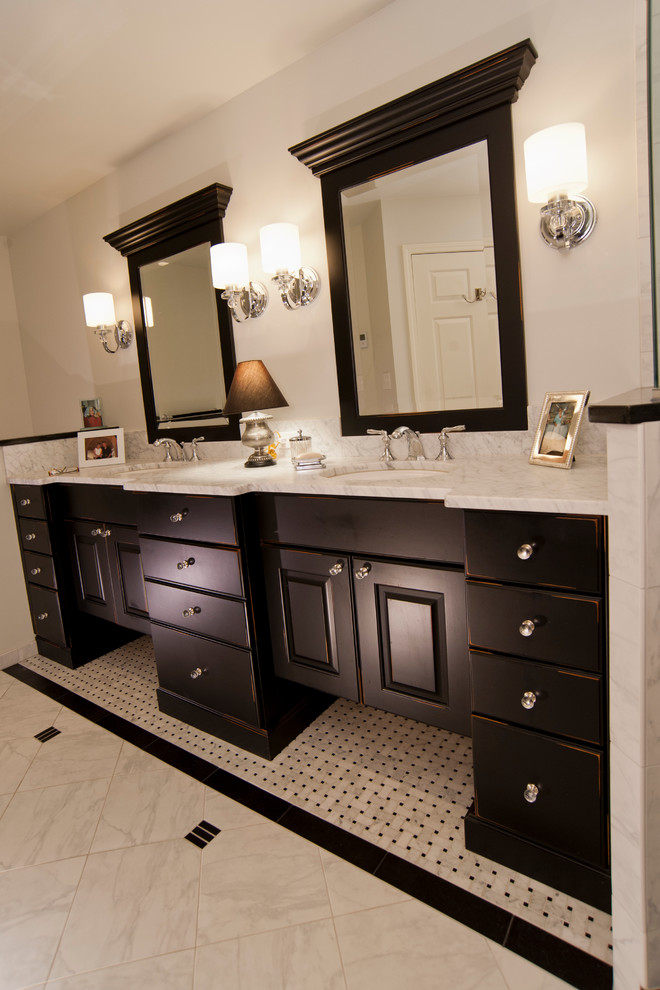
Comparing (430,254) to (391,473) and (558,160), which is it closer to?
(558,160)

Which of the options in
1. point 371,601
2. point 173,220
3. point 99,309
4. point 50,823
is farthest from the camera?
point 99,309

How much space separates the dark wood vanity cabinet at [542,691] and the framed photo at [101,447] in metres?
2.27

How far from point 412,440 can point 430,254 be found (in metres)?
0.62

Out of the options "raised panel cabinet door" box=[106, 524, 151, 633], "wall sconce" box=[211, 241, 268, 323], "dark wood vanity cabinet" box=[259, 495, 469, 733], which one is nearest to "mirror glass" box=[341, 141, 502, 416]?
"wall sconce" box=[211, 241, 268, 323]

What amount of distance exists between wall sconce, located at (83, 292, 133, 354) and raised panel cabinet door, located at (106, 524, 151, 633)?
1141 mm

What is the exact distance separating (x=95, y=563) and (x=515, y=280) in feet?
6.89

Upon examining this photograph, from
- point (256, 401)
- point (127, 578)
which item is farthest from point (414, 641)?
point (127, 578)

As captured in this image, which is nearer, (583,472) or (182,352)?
(583,472)

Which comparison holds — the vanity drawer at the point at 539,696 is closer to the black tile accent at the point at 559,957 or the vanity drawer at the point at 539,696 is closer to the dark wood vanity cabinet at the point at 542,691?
the dark wood vanity cabinet at the point at 542,691

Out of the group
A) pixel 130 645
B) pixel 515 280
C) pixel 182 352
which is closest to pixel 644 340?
pixel 515 280

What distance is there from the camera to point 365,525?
1.61m

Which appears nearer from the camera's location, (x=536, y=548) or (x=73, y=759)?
(x=536, y=548)

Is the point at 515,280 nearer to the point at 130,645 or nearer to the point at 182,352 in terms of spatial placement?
the point at 182,352

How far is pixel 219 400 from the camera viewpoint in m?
2.70
